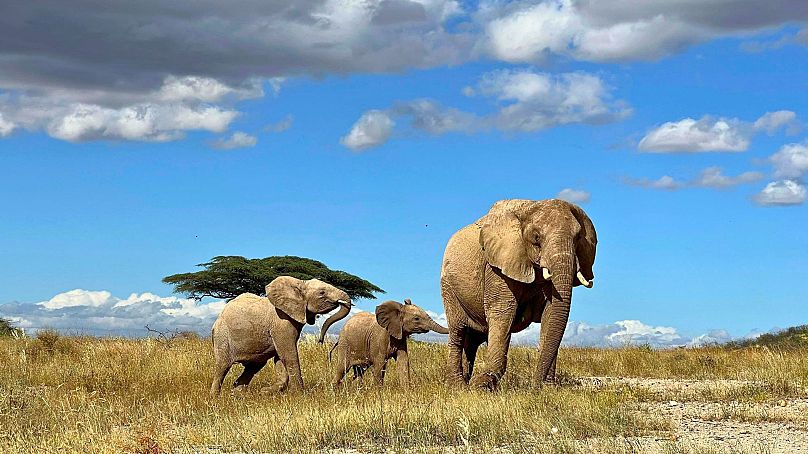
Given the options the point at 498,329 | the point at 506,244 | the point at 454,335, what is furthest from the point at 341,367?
the point at 506,244

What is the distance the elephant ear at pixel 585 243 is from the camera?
1438cm

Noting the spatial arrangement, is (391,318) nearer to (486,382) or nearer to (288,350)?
(288,350)

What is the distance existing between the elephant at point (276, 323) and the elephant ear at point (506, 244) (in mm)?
2301

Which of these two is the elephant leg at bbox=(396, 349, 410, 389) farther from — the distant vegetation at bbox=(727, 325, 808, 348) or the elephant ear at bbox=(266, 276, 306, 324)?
the distant vegetation at bbox=(727, 325, 808, 348)

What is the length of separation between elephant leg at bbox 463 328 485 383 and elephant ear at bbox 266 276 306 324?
2.74 metres

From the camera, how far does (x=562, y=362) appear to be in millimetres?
21938

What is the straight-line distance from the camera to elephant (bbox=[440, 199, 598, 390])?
45.1 feet

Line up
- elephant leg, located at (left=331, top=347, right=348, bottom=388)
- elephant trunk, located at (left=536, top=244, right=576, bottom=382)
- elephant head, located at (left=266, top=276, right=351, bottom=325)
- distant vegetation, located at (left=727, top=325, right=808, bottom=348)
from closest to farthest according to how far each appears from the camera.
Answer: elephant trunk, located at (left=536, top=244, right=576, bottom=382), elephant head, located at (left=266, top=276, right=351, bottom=325), elephant leg, located at (left=331, top=347, right=348, bottom=388), distant vegetation, located at (left=727, top=325, right=808, bottom=348)

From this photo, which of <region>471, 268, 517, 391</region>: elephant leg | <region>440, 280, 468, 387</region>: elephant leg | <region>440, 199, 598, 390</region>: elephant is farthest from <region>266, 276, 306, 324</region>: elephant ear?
<region>471, 268, 517, 391</region>: elephant leg

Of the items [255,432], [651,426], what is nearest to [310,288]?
[255,432]

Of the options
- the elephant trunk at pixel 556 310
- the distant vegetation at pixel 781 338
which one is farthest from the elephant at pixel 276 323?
the distant vegetation at pixel 781 338

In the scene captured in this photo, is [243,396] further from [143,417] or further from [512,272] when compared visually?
[512,272]

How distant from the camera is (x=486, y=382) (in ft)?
47.8

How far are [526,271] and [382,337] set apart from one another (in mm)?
3770
